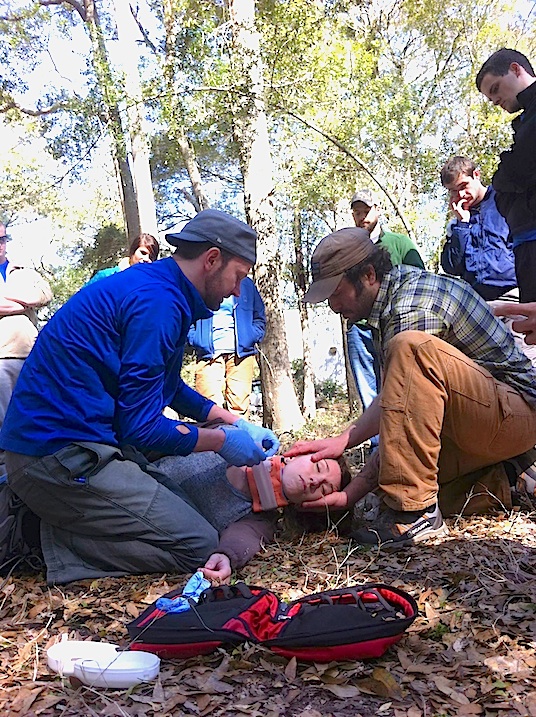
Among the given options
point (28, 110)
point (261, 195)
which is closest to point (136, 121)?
point (261, 195)

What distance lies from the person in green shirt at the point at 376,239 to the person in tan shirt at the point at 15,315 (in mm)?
2503

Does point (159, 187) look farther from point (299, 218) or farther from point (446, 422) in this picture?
point (446, 422)

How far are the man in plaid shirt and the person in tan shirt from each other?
232cm

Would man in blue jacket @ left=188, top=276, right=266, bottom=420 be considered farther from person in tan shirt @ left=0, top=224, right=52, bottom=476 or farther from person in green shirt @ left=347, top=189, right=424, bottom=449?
person in tan shirt @ left=0, top=224, right=52, bottom=476

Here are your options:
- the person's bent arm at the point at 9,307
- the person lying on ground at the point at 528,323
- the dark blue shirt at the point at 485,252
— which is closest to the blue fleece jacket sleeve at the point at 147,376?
the person lying on ground at the point at 528,323

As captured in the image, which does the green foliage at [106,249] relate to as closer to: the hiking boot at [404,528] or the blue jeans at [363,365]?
the blue jeans at [363,365]

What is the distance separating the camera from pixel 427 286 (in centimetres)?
338

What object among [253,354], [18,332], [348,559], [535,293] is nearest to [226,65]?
[253,354]

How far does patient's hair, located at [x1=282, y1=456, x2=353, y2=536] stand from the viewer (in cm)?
364

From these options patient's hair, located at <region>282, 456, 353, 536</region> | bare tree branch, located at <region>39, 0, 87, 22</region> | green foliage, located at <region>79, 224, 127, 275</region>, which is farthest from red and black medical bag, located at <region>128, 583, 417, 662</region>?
bare tree branch, located at <region>39, 0, 87, 22</region>

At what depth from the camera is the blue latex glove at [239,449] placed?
131 inches

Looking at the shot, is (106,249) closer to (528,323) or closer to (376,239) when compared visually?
(376,239)

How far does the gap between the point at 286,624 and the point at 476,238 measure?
131 inches

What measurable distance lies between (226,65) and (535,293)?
5.16m
